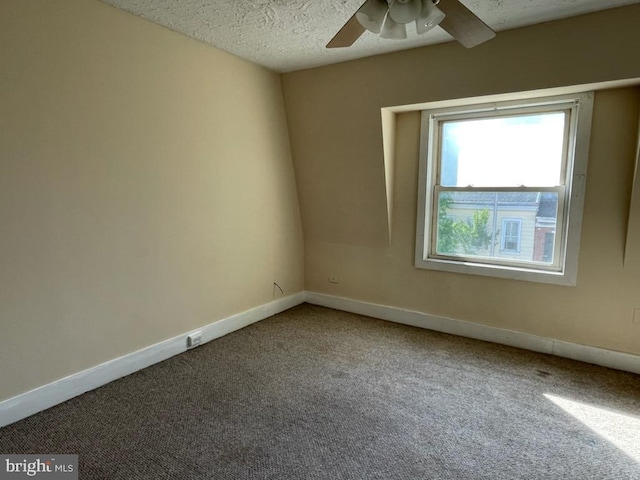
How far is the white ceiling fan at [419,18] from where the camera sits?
1.71 metres

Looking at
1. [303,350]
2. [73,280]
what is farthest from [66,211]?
[303,350]

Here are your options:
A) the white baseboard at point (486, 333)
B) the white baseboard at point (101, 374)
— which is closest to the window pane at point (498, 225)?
the white baseboard at point (486, 333)

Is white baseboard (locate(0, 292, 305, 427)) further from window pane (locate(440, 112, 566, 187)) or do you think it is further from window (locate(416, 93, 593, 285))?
window pane (locate(440, 112, 566, 187))

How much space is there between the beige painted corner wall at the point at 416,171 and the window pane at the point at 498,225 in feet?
0.82

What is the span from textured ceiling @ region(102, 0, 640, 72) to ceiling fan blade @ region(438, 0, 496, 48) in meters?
0.49

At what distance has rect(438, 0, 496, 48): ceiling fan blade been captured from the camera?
171 cm

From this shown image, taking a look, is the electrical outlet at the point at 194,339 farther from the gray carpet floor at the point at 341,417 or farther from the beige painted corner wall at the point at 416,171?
the beige painted corner wall at the point at 416,171

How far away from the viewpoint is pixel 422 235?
353cm

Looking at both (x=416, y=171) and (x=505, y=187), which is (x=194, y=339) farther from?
(x=505, y=187)

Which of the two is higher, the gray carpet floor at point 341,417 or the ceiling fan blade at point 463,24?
the ceiling fan blade at point 463,24

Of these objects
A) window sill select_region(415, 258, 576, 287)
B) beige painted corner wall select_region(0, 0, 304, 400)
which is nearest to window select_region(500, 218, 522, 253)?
window sill select_region(415, 258, 576, 287)

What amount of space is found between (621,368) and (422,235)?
178 centimetres

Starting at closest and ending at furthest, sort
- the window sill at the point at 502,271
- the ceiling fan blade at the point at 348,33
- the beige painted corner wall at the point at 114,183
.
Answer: the ceiling fan blade at the point at 348,33
the beige painted corner wall at the point at 114,183
the window sill at the point at 502,271

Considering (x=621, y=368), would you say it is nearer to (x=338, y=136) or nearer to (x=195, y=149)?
(x=338, y=136)
